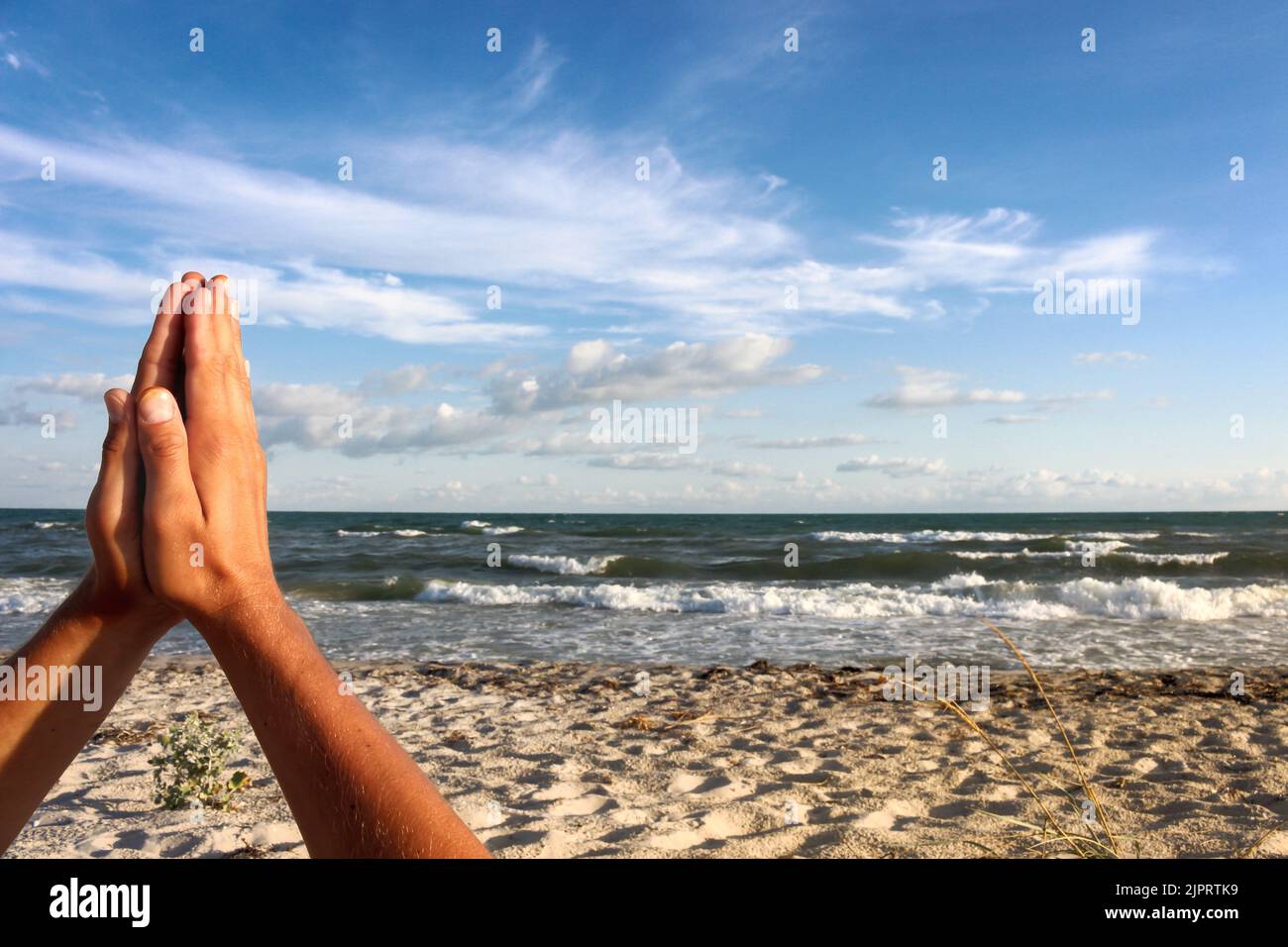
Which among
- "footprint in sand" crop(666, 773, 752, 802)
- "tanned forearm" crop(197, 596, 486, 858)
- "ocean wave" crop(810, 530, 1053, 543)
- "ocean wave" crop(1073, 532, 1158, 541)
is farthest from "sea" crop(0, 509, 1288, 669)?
"ocean wave" crop(810, 530, 1053, 543)

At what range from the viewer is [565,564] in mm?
23391

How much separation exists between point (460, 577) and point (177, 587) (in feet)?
62.9

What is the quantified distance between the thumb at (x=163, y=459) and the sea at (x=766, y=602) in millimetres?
3090

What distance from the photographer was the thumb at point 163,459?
1143 millimetres

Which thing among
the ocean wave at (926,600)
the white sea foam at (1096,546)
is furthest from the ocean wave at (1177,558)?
the ocean wave at (926,600)

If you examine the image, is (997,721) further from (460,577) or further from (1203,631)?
(460,577)

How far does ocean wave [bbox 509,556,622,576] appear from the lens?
877 inches

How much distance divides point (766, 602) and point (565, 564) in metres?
10.2

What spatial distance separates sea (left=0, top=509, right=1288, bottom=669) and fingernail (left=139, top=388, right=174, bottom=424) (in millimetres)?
3118

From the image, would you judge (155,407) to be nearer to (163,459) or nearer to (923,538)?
(163,459)

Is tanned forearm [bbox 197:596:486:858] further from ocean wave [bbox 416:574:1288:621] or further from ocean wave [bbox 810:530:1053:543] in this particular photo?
ocean wave [bbox 810:530:1053:543]
